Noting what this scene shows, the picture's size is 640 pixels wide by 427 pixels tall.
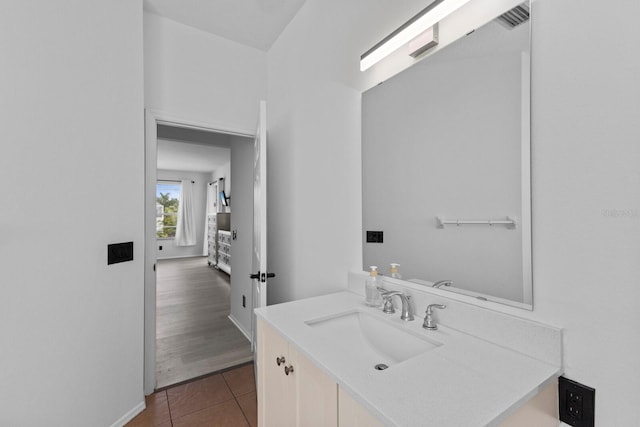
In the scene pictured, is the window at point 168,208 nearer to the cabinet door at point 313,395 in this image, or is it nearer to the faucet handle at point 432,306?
the cabinet door at point 313,395

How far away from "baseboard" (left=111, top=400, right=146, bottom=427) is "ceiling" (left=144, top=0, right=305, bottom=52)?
107 inches

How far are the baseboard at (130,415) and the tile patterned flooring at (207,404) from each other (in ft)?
0.08

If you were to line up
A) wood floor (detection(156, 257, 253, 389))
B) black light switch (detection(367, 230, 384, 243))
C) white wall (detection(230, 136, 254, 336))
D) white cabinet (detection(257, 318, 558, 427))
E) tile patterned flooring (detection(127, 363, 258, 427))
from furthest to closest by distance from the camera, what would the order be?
white wall (detection(230, 136, 254, 336)) < wood floor (detection(156, 257, 253, 389)) < tile patterned flooring (detection(127, 363, 258, 427)) < black light switch (detection(367, 230, 384, 243)) < white cabinet (detection(257, 318, 558, 427))

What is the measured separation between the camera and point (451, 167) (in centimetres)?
112

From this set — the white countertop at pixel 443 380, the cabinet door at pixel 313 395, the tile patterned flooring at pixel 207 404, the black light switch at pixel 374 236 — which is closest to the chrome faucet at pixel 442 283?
the white countertop at pixel 443 380

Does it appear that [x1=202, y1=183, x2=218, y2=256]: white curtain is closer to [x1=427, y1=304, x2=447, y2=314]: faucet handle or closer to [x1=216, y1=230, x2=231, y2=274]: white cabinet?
[x1=216, y1=230, x2=231, y2=274]: white cabinet

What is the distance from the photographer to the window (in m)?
8.09

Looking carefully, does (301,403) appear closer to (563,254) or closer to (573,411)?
(573,411)

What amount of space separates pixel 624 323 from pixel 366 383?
643 mm

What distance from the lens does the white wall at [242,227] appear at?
2895mm

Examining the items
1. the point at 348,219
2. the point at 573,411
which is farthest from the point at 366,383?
the point at 348,219

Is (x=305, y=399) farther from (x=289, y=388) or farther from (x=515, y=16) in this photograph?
(x=515, y=16)

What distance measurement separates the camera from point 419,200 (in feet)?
4.11

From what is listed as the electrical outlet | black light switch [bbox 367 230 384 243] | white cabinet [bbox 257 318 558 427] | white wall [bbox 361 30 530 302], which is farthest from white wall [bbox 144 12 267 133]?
the electrical outlet
